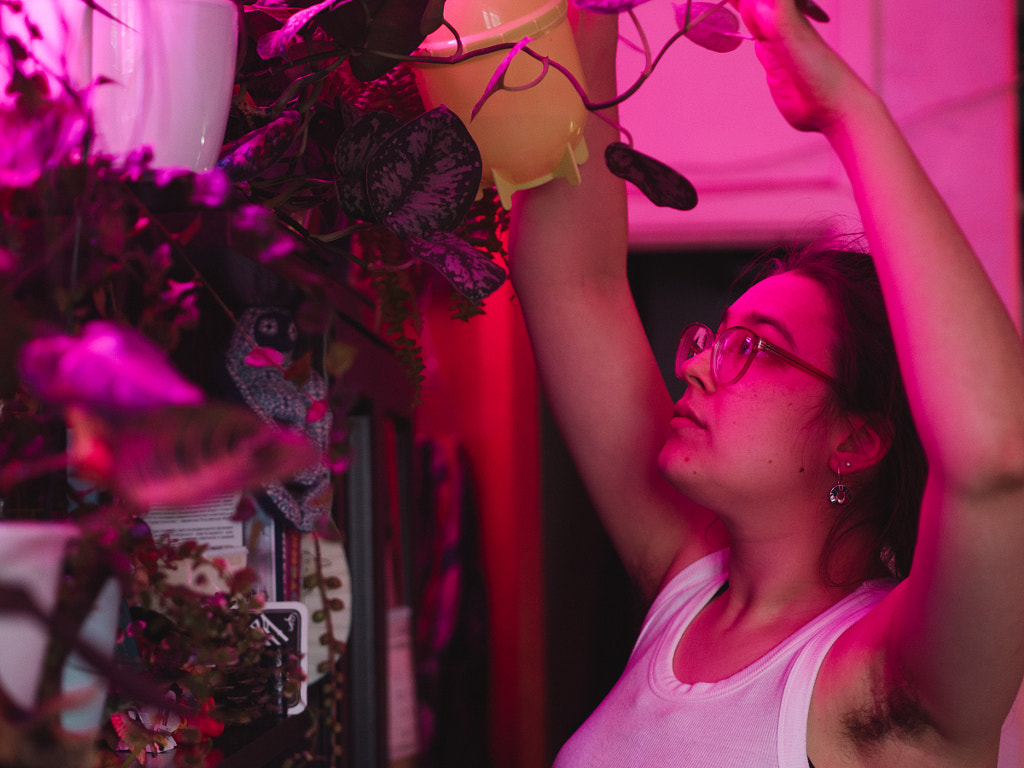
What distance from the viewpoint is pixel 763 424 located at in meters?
0.92

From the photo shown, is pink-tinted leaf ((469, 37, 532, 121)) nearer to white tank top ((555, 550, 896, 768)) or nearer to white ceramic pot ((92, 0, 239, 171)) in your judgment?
white ceramic pot ((92, 0, 239, 171))

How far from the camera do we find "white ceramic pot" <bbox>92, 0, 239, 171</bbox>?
0.49m

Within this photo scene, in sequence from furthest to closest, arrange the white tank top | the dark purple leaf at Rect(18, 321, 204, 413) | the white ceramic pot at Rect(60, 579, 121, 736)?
1. the white tank top
2. the white ceramic pot at Rect(60, 579, 121, 736)
3. the dark purple leaf at Rect(18, 321, 204, 413)

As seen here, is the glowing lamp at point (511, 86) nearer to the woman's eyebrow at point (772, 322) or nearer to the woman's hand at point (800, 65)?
the woman's hand at point (800, 65)

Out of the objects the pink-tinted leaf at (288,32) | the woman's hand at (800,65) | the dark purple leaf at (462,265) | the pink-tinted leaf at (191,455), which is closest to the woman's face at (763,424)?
the woman's hand at (800,65)

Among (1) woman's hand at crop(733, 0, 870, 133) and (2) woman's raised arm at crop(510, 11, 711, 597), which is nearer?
(1) woman's hand at crop(733, 0, 870, 133)

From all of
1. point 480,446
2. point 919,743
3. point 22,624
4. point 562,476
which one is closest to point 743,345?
point 919,743

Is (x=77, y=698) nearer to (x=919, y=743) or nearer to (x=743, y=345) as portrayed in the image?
(x=919, y=743)

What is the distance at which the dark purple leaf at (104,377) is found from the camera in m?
0.26

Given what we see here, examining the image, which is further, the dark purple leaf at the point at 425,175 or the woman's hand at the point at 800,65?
the woman's hand at the point at 800,65

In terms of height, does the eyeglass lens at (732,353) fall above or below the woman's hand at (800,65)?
below

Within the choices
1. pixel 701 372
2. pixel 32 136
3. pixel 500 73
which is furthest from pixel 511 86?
pixel 701 372

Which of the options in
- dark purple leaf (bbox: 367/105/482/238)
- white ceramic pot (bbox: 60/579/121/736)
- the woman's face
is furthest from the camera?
the woman's face

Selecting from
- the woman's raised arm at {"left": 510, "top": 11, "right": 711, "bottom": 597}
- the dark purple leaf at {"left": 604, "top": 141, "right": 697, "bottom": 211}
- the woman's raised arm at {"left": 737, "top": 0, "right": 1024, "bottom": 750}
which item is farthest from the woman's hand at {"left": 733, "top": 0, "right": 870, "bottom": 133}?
the woman's raised arm at {"left": 510, "top": 11, "right": 711, "bottom": 597}
